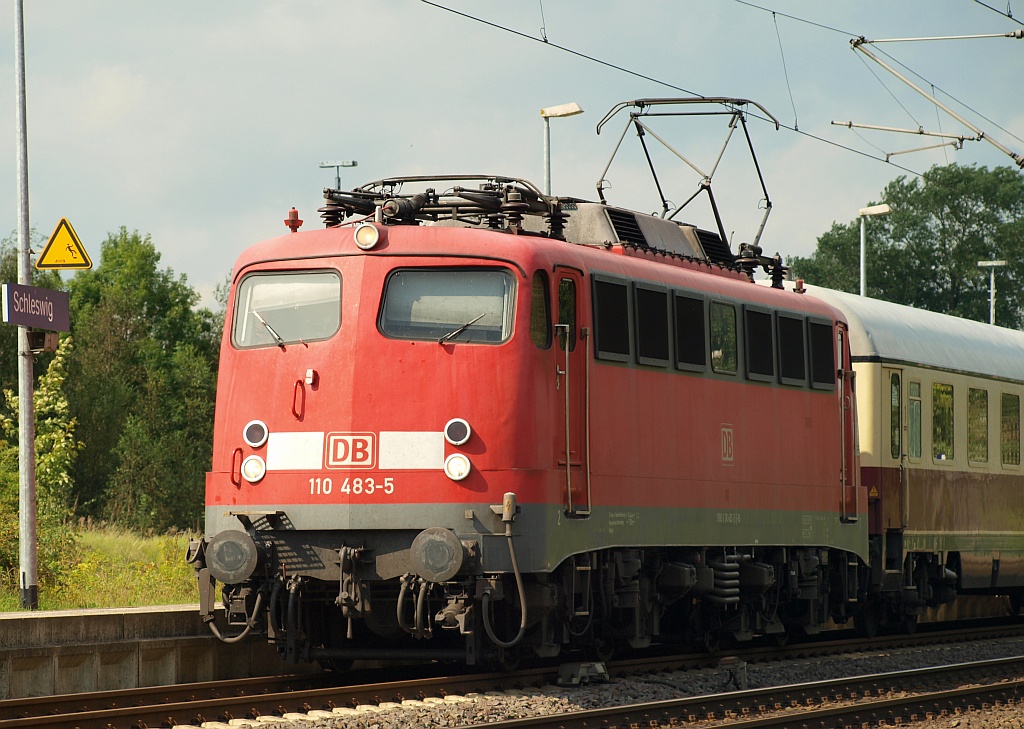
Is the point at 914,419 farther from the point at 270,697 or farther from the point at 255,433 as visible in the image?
the point at 270,697

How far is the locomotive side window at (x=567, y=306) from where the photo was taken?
1270cm

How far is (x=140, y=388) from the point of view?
62.9 meters

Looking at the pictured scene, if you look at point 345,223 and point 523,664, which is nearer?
point 345,223

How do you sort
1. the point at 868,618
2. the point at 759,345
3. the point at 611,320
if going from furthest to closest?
the point at 868,618, the point at 759,345, the point at 611,320

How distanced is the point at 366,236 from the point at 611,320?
2269mm

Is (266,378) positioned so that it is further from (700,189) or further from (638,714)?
(700,189)

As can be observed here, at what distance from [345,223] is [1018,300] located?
73410 millimetres

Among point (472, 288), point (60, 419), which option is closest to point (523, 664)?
point (472, 288)

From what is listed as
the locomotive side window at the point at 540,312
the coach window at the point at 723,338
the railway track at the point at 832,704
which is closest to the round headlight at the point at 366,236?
the locomotive side window at the point at 540,312

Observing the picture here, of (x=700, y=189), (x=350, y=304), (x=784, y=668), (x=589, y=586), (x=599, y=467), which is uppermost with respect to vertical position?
(x=700, y=189)

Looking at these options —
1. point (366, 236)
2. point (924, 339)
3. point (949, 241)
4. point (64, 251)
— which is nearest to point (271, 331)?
point (366, 236)

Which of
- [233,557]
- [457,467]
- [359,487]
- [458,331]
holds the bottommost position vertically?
[233,557]

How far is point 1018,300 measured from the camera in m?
81.2

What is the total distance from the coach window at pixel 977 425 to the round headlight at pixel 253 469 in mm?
11968
